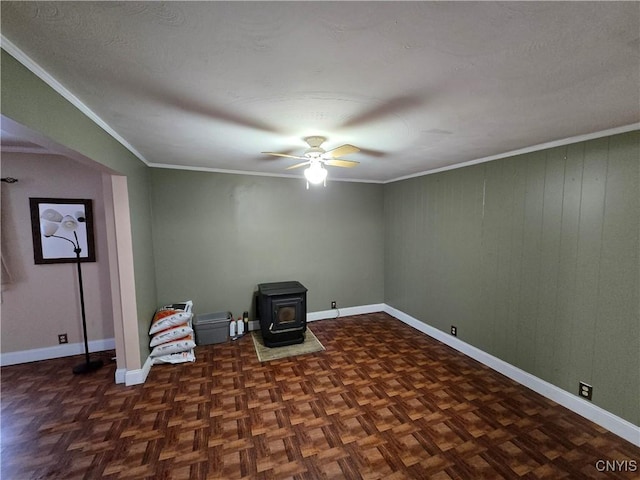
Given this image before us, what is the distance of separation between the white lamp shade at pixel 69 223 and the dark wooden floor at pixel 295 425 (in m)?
1.57

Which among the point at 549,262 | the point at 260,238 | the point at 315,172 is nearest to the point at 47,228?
the point at 260,238

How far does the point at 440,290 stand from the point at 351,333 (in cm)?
140

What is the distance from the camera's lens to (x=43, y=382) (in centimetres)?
276

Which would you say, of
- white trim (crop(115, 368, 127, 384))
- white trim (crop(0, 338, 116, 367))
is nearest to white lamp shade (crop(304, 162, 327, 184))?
white trim (crop(115, 368, 127, 384))

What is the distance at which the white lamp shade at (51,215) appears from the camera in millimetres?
2986

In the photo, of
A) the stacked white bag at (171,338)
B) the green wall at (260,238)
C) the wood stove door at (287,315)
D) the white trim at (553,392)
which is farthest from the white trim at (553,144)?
the stacked white bag at (171,338)

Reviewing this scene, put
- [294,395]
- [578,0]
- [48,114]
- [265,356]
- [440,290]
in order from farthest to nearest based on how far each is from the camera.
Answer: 1. [440,290]
2. [265,356]
3. [294,395]
4. [48,114]
5. [578,0]

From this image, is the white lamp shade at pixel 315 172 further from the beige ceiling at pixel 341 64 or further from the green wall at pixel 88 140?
the green wall at pixel 88 140

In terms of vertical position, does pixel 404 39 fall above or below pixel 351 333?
above

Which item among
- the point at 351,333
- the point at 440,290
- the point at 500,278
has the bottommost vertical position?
the point at 351,333

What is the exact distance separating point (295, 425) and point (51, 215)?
3.41m

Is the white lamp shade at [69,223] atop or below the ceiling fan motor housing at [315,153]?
below

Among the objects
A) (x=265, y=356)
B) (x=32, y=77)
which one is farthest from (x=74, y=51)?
(x=265, y=356)

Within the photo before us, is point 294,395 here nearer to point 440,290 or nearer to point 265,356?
point 265,356
